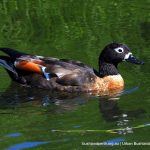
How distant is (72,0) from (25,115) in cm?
952

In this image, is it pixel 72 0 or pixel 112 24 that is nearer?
pixel 112 24

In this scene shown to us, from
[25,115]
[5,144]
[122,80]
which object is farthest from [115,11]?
[5,144]

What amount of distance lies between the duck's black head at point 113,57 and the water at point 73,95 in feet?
1.06

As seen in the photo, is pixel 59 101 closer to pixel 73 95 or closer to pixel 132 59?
pixel 73 95

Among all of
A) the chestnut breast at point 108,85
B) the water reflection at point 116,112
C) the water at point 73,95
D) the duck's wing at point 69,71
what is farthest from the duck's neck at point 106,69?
the water reflection at point 116,112

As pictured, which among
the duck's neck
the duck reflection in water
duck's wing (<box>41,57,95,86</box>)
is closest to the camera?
the duck reflection in water

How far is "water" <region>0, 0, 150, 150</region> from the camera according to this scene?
1042 cm

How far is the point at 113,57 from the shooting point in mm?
14164

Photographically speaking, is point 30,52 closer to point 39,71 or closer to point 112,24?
point 39,71

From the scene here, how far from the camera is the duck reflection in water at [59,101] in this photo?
38.8 ft

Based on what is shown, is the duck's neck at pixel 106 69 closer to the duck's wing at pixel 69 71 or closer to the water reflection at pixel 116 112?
the duck's wing at pixel 69 71

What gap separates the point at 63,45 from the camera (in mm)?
15984

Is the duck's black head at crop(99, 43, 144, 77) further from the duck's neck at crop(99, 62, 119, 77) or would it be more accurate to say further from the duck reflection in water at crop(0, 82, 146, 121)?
the duck reflection in water at crop(0, 82, 146, 121)

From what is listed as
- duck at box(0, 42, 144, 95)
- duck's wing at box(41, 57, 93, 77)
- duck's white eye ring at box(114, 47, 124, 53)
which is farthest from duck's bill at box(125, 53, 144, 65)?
duck's wing at box(41, 57, 93, 77)
